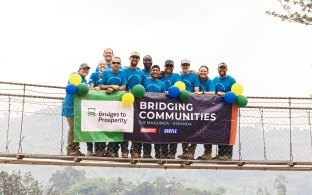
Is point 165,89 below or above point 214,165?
above

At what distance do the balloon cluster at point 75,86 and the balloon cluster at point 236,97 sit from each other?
9.89 feet

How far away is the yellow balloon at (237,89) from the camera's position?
12.0m

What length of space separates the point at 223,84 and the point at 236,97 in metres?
0.41

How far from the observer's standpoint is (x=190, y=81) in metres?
11.9

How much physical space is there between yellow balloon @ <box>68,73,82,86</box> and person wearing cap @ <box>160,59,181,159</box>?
1.78 metres

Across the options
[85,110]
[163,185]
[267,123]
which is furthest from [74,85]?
[163,185]

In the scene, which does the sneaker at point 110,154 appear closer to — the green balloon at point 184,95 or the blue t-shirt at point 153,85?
the blue t-shirt at point 153,85

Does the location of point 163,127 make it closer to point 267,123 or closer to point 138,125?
point 138,125

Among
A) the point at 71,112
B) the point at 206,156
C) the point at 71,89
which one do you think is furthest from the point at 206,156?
the point at 71,89

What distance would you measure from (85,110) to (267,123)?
13.8ft

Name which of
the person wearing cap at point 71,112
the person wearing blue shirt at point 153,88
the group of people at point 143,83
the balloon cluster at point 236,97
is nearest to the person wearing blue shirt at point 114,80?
the group of people at point 143,83

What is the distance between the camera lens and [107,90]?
1144cm

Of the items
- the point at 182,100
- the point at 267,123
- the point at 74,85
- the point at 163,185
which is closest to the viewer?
the point at 74,85

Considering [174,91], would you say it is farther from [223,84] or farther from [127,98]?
[223,84]
